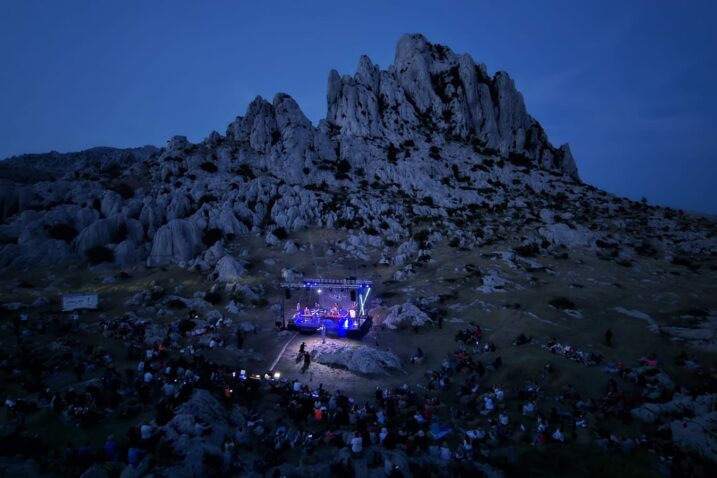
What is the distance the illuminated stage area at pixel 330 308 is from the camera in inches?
1246

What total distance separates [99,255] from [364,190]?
45.5m

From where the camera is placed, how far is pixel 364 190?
74312 mm

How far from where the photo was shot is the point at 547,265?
46.4m

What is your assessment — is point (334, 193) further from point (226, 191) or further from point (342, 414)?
point (342, 414)

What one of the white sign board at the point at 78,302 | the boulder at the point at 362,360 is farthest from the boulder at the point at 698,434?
the white sign board at the point at 78,302

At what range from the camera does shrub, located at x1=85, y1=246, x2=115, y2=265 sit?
142 feet

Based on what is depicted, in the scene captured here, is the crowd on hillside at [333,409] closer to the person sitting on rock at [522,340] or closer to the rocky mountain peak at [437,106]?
the person sitting on rock at [522,340]

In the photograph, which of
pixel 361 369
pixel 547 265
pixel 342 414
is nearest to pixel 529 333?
pixel 361 369

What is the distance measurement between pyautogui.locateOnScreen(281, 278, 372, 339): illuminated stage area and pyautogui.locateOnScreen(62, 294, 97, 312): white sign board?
16.3m

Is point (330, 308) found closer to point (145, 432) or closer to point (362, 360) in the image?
point (362, 360)

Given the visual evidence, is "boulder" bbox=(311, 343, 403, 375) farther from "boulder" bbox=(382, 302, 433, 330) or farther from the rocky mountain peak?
the rocky mountain peak

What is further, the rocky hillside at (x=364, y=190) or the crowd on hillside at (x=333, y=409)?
the rocky hillside at (x=364, y=190)

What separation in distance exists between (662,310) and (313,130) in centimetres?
7158

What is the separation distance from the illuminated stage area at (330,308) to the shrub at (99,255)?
22.6 meters
